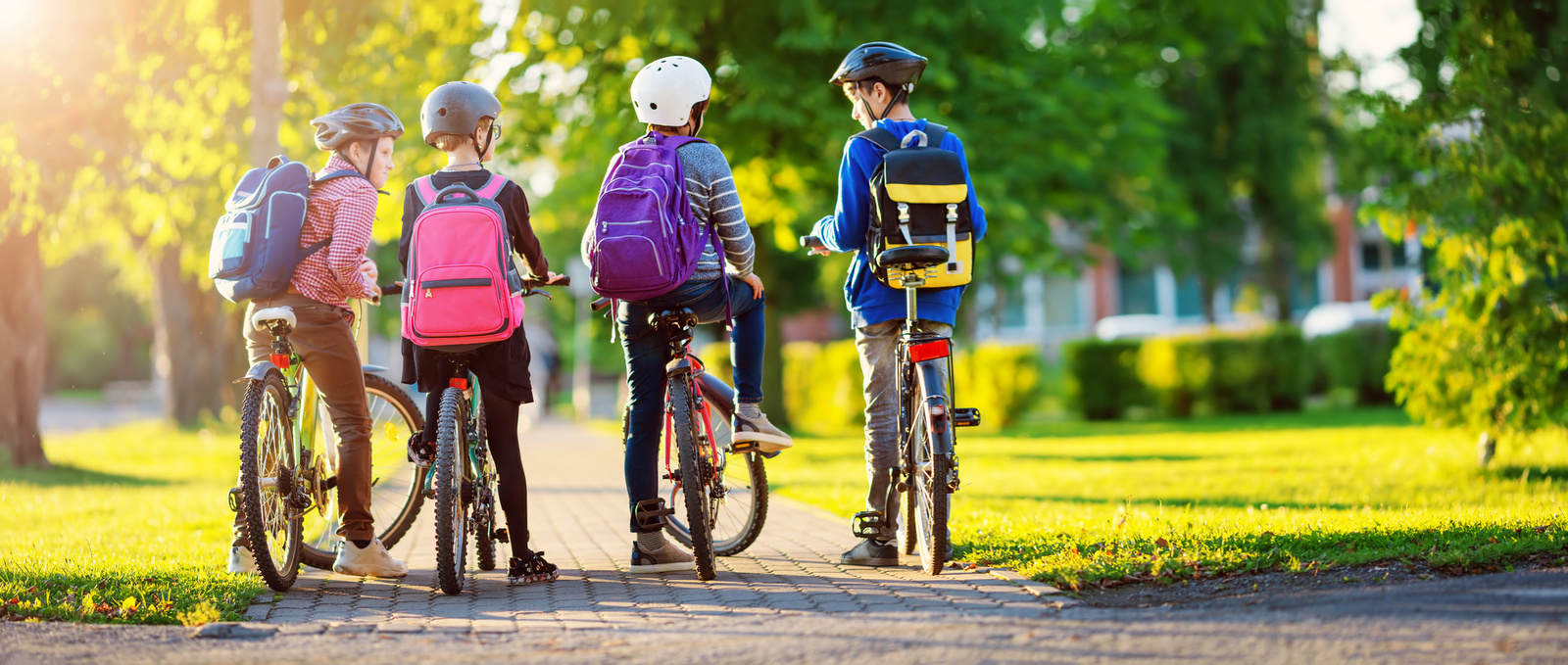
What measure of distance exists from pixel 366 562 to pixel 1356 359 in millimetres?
18747

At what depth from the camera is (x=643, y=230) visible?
4.69 metres

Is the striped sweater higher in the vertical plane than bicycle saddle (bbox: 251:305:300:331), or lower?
higher

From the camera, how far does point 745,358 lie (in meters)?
5.20

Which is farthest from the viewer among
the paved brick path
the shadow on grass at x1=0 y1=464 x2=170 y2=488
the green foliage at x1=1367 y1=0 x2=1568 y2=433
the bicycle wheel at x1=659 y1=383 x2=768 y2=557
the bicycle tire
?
A: the shadow on grass at x1=0 y1=464 x2=170 y2=488

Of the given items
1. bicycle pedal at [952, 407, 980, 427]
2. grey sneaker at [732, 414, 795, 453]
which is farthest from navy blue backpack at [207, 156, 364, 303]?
bicycle pedal at [952, 407, 980, 427]

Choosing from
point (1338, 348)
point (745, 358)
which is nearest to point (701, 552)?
point (745, 358)

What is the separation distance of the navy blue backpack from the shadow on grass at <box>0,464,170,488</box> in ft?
22.7

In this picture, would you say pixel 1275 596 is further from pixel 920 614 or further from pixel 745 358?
pixel 745 358

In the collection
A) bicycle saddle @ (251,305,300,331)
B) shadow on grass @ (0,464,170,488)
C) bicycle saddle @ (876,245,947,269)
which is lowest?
shadow on grass @ (0,464,170,488)

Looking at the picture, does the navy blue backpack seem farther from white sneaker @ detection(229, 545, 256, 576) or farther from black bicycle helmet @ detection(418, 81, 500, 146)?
white sneaker @ detection(229, 545, 256, 576)

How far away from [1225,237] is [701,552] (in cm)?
2450

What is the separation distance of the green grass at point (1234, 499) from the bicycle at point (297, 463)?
7.29ft

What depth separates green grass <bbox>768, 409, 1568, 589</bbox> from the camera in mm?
4660

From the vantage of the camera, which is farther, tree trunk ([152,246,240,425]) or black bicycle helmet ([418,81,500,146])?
tree trunk ([152,246,240,425])
